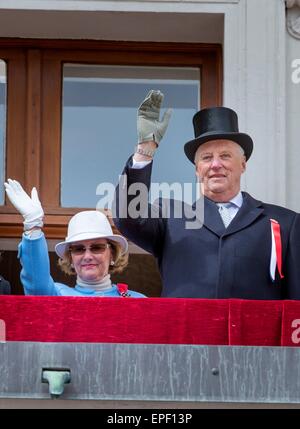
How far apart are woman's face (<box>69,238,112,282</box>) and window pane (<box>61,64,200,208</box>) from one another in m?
1.58

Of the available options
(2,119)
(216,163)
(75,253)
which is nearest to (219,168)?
(216,163)

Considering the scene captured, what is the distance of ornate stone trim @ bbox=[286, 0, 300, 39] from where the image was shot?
895cm

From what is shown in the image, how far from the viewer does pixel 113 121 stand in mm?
9570

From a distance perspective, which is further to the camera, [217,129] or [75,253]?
[217,129]

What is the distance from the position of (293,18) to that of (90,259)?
201 cm

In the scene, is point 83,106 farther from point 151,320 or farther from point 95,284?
point 151,320

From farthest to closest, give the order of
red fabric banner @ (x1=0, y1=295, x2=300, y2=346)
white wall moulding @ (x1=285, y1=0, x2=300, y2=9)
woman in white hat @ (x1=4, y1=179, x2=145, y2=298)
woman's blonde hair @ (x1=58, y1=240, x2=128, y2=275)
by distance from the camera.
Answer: white wall moulding @ (x1=285, y1=0, x2=300, y2=9), woman's blonde hair @ (x1=58, y1=240, x2=128, y2=275), woman in white hat @ (x1=4, y1=179, x2=145, y2=298), red fabric banner @ (x1=0, y1=295, x2=300, y2=346)

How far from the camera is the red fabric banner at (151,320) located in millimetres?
7215

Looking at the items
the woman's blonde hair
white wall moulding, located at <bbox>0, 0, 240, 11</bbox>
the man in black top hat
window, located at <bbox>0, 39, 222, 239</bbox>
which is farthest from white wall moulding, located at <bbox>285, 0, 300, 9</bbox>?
the woman's blonde hair

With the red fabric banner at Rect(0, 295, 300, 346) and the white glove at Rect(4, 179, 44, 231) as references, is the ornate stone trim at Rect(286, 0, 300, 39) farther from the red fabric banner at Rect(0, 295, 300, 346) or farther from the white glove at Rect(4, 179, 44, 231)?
the red fabric banner at Rect(0, 295, 300, 346)

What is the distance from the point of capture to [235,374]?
7.08 meters

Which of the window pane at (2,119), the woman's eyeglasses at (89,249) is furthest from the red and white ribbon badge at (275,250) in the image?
the window pane at (2,119)

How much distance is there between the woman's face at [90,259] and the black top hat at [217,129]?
25.7 inches

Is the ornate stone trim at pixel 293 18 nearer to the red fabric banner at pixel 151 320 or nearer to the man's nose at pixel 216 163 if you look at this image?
the man's nose at pixel 216 163
